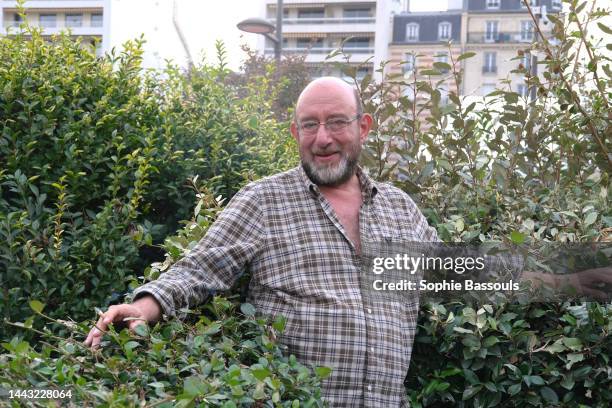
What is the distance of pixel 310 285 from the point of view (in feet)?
9.72

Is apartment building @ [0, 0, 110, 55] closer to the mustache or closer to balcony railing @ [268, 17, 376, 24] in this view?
balcony railing @ [268, 17, 376, 24]

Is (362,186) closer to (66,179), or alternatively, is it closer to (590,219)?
(590,219)

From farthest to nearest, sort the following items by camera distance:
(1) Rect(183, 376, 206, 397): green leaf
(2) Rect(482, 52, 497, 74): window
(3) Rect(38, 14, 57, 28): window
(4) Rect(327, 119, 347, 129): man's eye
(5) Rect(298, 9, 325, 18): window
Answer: (5) Rect(298, 9, 325, 18): window → (3) Rect(38, 14, 57, 28): window → (2) Rect(482, 52, 497, 74): window → (4) Rect(327, 119, 347, 129): man's eye → (1) Rect(183, 376, 206, 397): green leaf

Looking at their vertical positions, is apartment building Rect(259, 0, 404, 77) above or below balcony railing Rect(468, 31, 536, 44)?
above

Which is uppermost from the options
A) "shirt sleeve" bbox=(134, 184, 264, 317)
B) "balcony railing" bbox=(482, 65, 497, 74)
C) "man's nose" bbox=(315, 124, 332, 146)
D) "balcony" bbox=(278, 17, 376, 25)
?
"balcony" bbox=(278, 17, 376, 25)

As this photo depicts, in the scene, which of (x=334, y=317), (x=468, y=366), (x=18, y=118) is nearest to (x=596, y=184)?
(x=468, y=366)

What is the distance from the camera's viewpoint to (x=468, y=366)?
304cm

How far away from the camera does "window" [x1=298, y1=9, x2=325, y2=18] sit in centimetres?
6297

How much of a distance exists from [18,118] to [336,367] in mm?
2254

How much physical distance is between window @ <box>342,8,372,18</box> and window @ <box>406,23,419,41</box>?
16.5 feet

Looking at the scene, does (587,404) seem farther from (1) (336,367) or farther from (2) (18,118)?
(2) (18,118)

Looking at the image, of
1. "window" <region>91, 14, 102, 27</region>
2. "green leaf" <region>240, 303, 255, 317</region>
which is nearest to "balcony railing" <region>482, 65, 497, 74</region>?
"window" <region>91, 14, 102, 27</region>

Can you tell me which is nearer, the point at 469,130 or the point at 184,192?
the point at 469,130

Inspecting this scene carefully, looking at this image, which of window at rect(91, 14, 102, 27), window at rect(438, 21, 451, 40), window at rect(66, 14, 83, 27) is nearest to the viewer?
window at rect(438, 21, 451, 40)
